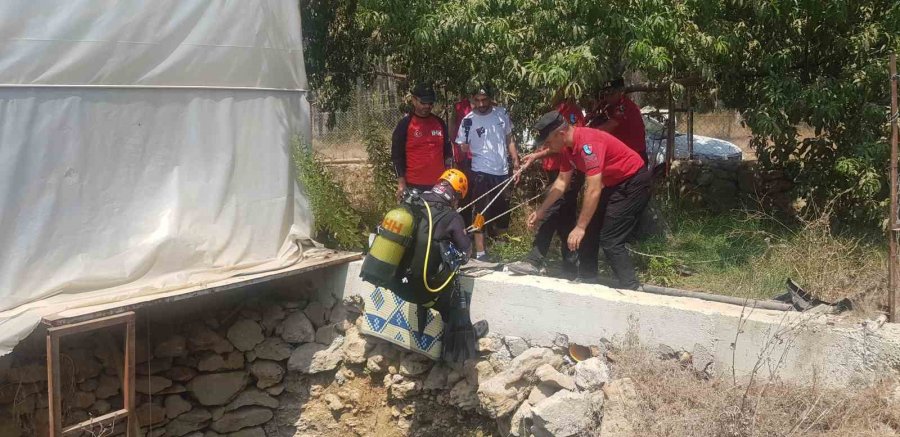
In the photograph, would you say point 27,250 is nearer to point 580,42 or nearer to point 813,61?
point 580,42

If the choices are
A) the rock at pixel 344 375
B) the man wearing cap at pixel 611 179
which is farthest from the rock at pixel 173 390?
the man wearing cap at pixel 611 179

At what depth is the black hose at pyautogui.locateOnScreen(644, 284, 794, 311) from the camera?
5.22 metres

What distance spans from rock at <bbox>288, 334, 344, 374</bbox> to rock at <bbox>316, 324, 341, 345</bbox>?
1.5 inches

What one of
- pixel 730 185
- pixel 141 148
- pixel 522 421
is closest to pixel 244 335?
pixel 141 148

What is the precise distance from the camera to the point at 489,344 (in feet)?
20.5

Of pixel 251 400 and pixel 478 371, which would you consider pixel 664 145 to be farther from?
pixel 251 400

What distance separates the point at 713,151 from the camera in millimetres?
10352

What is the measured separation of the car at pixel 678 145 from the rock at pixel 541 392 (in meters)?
3.97

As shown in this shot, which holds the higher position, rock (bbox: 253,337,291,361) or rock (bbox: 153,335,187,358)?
rock (bbox: 153,335,187,358)

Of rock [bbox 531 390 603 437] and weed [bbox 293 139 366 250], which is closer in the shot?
rock [bbox 531 390 603 437]

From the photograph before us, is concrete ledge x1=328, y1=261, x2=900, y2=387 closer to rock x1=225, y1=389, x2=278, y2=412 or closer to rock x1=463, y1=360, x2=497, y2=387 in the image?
rock x1=463, y1=360, x2=497, y2=387

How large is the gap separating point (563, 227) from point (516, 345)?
1.17m

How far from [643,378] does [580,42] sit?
2877mm

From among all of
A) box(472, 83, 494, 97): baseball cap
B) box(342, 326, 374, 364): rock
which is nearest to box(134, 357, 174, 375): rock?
box(342, 326, 374, 364): rock
